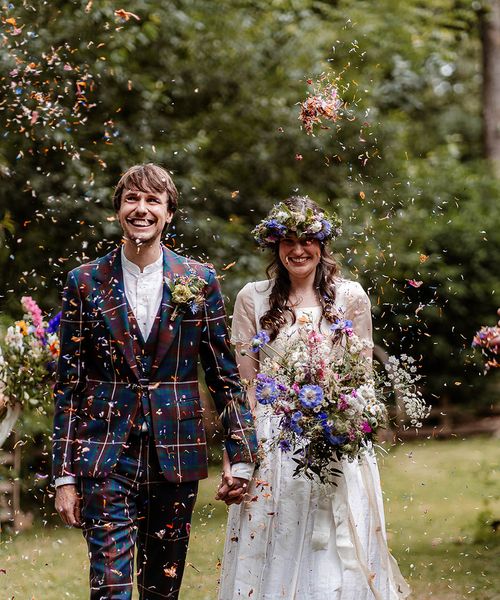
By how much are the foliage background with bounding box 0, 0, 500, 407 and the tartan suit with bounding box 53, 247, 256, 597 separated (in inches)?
121

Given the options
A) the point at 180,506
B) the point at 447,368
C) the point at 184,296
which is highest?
the point at 184,296

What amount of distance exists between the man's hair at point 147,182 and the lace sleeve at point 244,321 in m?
0.84

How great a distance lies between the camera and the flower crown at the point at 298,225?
500cm

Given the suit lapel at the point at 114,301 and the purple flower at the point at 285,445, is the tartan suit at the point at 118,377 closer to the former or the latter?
the suit lapel at the point at 114,301

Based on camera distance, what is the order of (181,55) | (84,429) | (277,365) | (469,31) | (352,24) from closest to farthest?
(84,429)
(277,365)
(181,55)
(352,24)
(469,31)

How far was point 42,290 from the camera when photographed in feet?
31.2

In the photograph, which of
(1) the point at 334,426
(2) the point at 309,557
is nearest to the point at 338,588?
(2) the point at 309,557

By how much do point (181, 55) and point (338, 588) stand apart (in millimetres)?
7383

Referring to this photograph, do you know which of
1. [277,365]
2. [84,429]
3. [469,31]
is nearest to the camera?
[84,429]

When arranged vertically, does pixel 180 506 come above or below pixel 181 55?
above

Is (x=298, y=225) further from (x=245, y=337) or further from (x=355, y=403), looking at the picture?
(x=355, y=403)

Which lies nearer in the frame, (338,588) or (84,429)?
(84,429)

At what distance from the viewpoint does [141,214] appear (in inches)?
169

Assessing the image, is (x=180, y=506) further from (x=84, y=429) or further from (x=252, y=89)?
(x=252, y=89)
